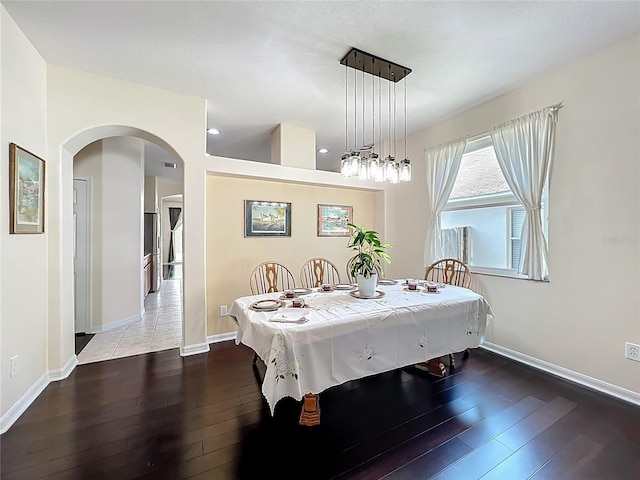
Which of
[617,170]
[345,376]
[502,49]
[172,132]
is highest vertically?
[502,49]

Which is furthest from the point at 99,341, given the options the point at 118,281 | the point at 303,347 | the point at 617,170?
the point at 617,170

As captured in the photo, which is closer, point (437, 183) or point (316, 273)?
point (316, 273)

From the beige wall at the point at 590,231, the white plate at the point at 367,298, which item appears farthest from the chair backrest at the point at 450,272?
the white plate at the point at 367,298

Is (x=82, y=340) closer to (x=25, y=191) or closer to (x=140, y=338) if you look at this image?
(x=140, y=338)

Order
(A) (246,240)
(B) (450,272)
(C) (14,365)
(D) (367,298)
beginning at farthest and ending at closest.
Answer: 1. (A) (246,240)
2. (B) (450,272)
3. (D) (367,298)
4. (C) (14,365)

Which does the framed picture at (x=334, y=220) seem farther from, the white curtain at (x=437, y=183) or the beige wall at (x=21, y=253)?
the beige wall at (x=21, y=253)

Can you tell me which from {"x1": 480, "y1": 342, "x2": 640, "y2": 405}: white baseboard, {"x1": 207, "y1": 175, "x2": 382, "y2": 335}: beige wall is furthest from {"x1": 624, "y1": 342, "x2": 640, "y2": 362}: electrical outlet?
{"x1": 207, "y1": 175, "x2": 382, "y2": 335}: beige wall

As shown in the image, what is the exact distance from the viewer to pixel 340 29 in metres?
2.04

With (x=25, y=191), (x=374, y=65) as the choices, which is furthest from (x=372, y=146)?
(x=25, y=191)

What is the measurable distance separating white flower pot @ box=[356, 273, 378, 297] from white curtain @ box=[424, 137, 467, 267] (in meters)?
1.69

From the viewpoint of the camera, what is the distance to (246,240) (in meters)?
3.66

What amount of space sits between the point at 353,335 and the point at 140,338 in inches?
117

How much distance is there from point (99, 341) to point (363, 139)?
4.46 m

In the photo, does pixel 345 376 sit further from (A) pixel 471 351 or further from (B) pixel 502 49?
(B) pixel 502 49
